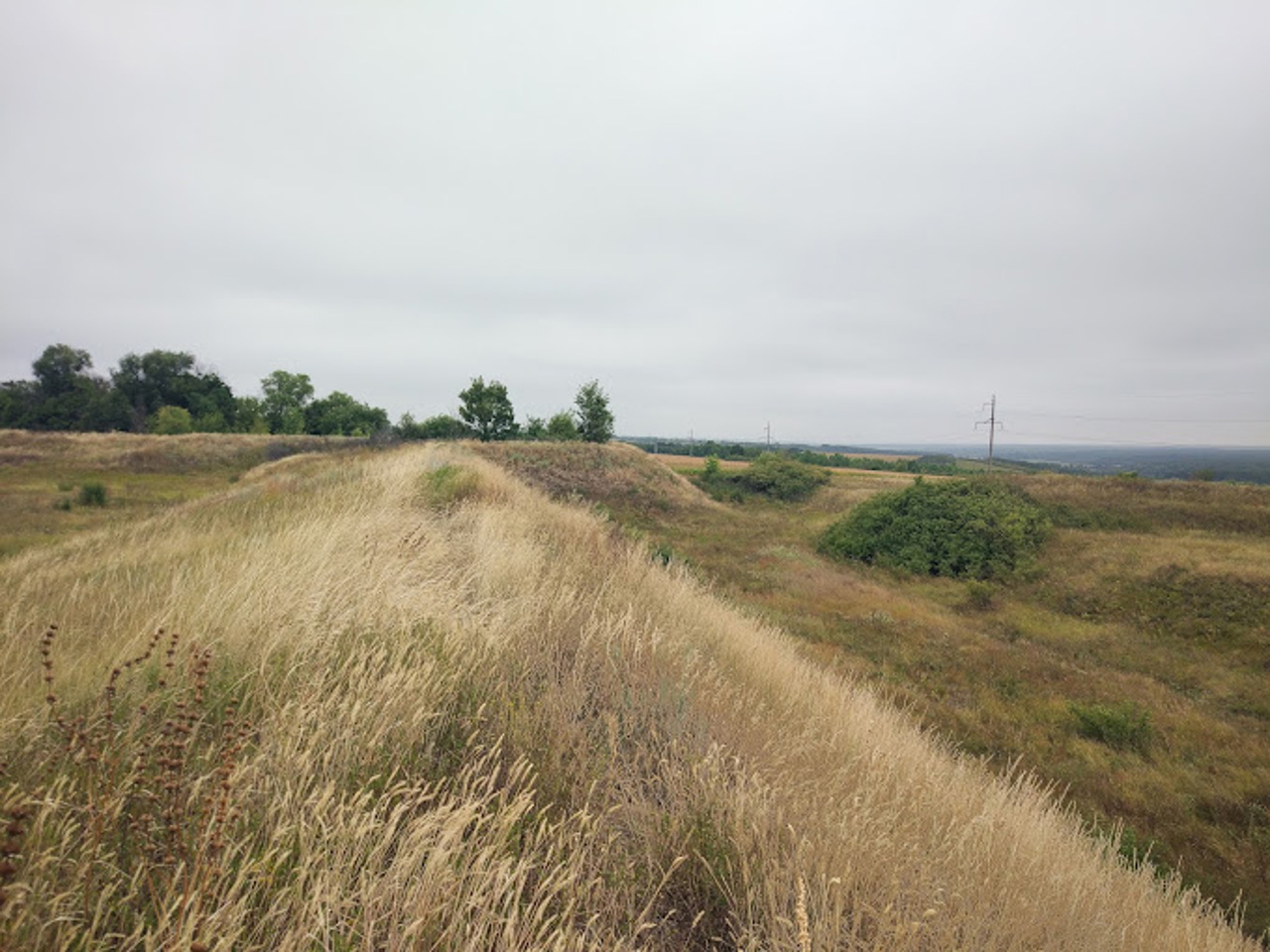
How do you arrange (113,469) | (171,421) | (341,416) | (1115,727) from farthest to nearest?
(341,416) < (171,421) < (113,469) < (1115,727)

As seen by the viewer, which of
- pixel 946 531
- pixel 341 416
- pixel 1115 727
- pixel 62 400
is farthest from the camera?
pixel 341 416

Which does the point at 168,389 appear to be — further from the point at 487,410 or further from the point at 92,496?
the point at 92,496

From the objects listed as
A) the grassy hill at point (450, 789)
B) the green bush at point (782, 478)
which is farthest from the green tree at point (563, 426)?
the grassy hill at point (450, 789)

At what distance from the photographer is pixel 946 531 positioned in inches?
907

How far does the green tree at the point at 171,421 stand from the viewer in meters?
56.1

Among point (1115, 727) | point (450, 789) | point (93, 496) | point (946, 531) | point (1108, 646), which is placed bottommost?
point (1108, 646)

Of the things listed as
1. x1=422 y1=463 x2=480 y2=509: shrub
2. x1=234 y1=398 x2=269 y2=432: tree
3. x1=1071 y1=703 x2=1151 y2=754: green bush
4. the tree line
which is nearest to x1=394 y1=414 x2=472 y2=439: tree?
the tree line

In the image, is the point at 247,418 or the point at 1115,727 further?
the point at 247,418

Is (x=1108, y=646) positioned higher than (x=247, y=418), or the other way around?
(x=247, y=418)

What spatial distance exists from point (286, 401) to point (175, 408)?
17.6 m

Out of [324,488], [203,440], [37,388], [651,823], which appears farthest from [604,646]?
[37,388]

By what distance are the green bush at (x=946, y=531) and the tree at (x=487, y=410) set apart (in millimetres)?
43629

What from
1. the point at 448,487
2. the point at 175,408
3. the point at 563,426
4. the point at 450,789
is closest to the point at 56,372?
the point at 175,408

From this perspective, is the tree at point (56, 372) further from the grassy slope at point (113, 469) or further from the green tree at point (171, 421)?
the grassy slope at point (113, 469)
